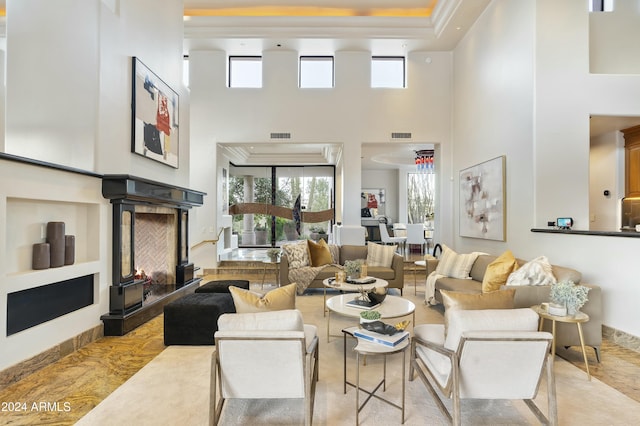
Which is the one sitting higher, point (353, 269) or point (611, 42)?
point (611, 42)

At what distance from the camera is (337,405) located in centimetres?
234

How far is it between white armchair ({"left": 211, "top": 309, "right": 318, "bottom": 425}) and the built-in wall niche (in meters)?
2.30

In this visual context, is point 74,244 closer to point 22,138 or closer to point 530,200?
point 22,138

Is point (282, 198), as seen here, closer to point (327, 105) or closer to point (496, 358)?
point (327, 105)

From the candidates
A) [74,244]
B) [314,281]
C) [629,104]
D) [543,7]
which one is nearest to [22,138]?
[74,244]

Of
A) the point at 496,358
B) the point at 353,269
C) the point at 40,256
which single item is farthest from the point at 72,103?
the point at 496,358

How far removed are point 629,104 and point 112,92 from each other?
708 cm

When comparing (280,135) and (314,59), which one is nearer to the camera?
(280,135)

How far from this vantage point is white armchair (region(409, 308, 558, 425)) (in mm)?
1906

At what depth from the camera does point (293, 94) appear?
7664 millimetres

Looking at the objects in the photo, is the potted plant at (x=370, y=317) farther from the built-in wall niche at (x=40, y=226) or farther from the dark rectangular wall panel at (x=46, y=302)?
the built-in wall niche at (x=40, y=226)

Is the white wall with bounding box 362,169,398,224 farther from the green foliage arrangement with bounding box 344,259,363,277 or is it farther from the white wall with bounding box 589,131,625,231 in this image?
the green foliage arrangement with bounding box 344,259,363,277

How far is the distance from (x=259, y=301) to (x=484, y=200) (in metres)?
5.05

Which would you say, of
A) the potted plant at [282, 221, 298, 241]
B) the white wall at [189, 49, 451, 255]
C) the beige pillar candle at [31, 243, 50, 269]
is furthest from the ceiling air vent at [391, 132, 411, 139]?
the beige pillar candle at [31, 243, 50, 269]
